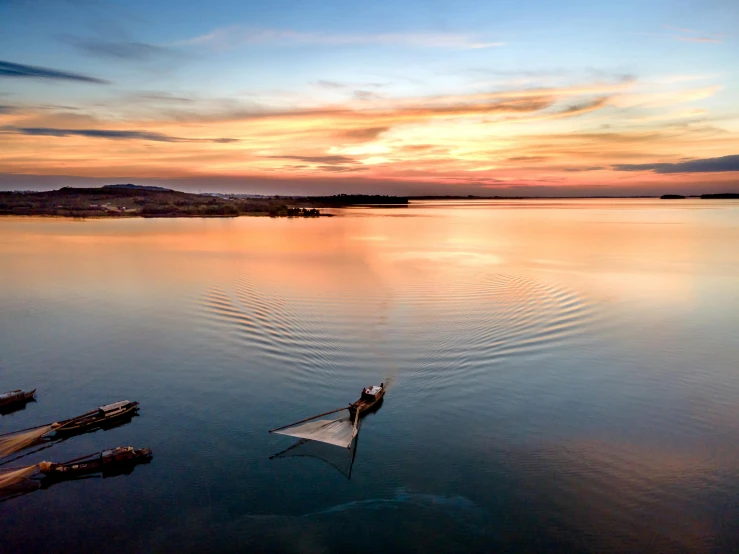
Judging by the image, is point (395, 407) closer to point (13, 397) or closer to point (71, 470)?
point (71, 470)

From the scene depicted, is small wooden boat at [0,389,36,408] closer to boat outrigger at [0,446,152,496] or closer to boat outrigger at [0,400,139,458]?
boat outrigger at [0,400,139,458]

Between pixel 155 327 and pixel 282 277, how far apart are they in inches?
494

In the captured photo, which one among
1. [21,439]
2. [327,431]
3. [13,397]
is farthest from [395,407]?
[13,397]

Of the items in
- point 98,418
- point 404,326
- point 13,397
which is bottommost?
point 98,418

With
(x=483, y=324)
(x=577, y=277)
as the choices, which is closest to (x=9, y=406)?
(x=483, y=324)

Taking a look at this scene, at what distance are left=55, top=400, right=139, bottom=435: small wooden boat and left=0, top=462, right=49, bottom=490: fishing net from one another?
1.74 meters

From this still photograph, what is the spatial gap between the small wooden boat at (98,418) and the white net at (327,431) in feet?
17.1

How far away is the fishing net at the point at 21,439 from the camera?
1281cm

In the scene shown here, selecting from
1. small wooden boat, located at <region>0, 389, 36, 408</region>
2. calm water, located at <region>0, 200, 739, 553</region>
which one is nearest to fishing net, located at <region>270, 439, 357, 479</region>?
calm water, located at <region>0, 200, 739, 553</region>

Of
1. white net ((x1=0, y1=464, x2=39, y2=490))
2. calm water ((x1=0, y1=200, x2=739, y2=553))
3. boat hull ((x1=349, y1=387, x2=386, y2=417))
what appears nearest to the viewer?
calm water ((x1=0, y1=200, x2=739, y2=553))

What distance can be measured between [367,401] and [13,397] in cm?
1156

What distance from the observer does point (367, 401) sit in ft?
48.4

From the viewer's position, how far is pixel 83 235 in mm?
64438

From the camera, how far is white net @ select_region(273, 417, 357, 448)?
12.9 metres
